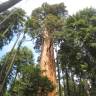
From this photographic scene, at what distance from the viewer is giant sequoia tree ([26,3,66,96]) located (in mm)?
24717

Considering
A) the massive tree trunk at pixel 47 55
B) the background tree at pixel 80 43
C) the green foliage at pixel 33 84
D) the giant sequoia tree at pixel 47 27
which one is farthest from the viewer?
the massive tree trunk at pixel 47 55

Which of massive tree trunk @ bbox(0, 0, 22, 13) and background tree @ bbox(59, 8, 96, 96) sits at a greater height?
background tree @ bbox(59, 8, 96, 96)

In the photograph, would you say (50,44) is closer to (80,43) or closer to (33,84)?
(80,43)

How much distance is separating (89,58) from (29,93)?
568 cm

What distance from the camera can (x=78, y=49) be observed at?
2252cm

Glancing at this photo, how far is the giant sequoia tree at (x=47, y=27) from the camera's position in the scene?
2472 centimetres

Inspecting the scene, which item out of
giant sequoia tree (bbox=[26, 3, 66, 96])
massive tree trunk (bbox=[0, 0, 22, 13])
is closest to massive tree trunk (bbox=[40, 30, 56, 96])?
giant sequoia tree (bbox=[26, 3, 66, 96])

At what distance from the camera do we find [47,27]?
26094mm

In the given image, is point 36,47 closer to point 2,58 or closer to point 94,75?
point 2,58

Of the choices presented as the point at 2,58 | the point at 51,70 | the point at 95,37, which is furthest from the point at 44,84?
the point at 2,58

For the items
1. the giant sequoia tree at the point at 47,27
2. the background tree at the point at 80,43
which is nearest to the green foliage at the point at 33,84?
the background tree at the point at 80,43

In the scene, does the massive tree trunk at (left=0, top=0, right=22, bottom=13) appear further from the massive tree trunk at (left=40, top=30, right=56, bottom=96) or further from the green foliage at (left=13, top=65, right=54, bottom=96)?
the massive tree trunk at (left=40, top=30, right=56, bottom=96)

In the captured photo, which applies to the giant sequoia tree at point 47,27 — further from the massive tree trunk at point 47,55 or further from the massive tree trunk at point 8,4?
the massive tree trunk at point 8,4

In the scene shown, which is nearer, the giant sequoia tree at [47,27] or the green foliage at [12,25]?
the green foliage at [12,25]
